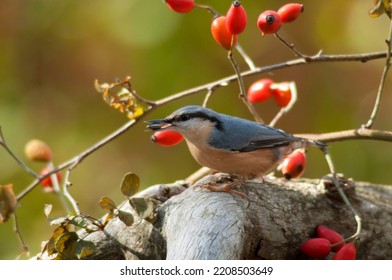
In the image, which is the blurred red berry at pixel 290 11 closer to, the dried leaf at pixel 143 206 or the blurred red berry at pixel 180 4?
the blurred red berry at pixel 180 4

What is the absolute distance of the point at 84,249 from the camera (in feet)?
7.53

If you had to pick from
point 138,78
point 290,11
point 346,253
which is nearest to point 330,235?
point 346,253

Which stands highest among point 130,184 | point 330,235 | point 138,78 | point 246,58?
point 246,58

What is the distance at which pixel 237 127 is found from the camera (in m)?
2.92

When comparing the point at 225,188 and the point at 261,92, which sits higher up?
the point at 261,92

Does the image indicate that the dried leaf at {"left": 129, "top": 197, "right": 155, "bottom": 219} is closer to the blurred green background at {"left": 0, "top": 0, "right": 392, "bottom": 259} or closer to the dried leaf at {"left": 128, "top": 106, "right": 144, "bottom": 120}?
the dried leaf at {"left": 128, "top": 106, "right": 144, "bottom": 120}

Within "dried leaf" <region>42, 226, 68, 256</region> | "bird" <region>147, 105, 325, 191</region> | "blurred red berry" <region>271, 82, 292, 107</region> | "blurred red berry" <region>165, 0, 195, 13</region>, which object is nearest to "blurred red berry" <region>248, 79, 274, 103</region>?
"blurred red berry" <region>271, 82, 292, 107</region>

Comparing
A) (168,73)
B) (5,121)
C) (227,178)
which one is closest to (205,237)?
(227,178)

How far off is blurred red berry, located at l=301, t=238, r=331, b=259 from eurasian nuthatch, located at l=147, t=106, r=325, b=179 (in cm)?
45

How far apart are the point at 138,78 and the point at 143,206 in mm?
1691

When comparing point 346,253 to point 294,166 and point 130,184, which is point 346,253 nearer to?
point 294,166

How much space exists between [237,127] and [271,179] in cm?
28

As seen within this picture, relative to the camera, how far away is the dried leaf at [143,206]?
7.62 ft

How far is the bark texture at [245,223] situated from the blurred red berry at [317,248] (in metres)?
0.08
